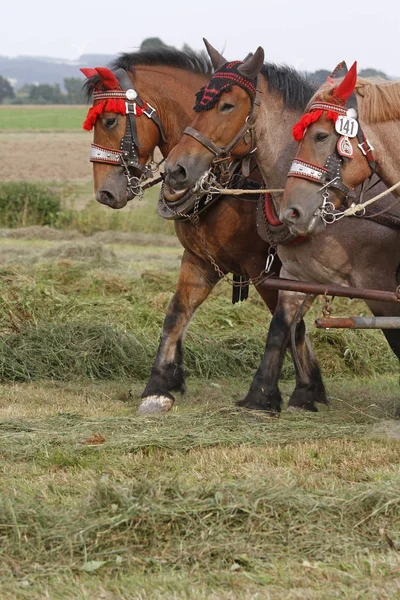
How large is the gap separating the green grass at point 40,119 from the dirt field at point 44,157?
5.58 metres

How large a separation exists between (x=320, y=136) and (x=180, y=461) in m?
1.89

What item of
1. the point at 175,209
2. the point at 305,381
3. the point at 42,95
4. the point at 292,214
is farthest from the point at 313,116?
the point at 42,95

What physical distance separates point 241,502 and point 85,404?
3.05 m

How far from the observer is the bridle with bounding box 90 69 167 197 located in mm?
6484

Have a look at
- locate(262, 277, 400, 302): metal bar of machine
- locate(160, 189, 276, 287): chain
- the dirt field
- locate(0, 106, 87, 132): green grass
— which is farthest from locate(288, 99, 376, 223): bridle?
locate(0, 106, 87, 132): green grass

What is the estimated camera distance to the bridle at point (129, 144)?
21.3 ft

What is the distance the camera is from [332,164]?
5109mm

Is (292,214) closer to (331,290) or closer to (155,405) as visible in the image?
(331,290)

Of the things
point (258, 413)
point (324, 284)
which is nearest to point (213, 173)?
point (324, 284)

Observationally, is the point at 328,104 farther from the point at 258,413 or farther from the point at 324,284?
the point at 258,413

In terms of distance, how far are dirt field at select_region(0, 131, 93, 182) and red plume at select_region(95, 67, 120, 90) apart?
2172cm

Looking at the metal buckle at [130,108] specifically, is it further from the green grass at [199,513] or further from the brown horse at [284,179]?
the green grass at [199,513]

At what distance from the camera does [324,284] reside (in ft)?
18.9

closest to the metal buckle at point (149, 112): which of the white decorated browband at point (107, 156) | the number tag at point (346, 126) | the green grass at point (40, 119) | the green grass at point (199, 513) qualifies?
the white decorated browband at point (107, 156)
